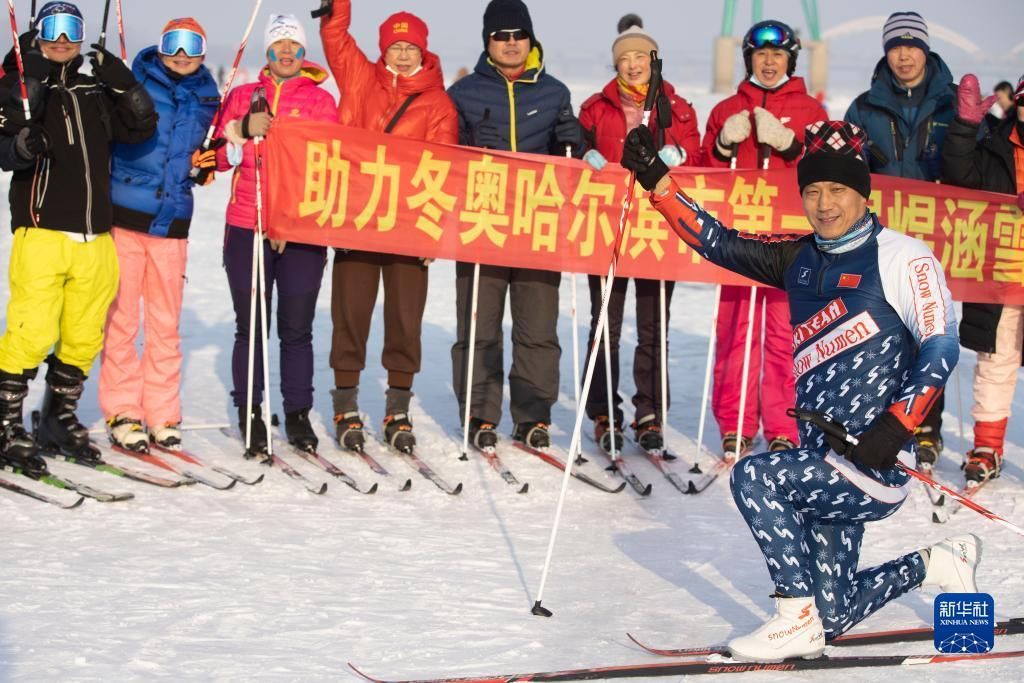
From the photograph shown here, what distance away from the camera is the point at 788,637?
14.8ft

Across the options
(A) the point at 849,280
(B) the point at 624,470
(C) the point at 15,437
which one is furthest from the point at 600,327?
(C) the point at 15,437

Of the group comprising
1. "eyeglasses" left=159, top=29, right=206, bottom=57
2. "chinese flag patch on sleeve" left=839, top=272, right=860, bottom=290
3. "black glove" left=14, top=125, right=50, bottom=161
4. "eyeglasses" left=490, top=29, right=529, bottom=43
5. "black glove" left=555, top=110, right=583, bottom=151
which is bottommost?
"chinese flag patch on sleeve" left=839, top=272, right=860, bottom=290

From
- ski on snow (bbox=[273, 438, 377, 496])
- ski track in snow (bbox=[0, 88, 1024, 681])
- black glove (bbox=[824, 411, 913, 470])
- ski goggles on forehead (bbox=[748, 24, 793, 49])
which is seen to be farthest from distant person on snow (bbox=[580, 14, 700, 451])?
black glove (bbox=[824, 411, 913, 470])

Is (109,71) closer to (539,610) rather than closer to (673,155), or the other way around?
(673,155)

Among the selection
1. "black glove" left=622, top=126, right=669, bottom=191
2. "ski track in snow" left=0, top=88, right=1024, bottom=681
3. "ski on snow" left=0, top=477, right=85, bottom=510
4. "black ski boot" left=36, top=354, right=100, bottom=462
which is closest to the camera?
"ski track in snow" left=0, top=88, right=1024, bottom=681

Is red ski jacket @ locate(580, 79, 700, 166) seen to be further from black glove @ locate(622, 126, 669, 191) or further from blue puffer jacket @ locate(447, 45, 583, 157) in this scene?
black glove @ locate(622, 126, 669, 191)

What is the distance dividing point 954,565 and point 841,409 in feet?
2.25

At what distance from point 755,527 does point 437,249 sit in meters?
3.30

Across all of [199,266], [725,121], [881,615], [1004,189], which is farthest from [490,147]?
[199,266]

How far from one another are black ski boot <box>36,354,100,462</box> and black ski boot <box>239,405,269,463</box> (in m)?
0.78

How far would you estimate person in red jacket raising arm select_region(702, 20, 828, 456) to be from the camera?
7.49 metres

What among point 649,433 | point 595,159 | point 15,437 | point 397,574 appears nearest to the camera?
point 397,574

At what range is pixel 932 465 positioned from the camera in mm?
7500

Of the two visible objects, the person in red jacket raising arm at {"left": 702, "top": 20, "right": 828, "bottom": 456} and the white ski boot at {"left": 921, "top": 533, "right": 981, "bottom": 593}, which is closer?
the white ski boot at {"left": 921, "top": 533, "right": 981, "bottom": 593}
